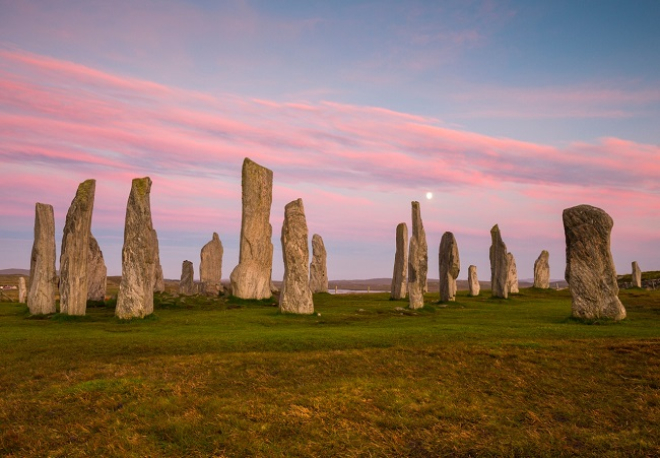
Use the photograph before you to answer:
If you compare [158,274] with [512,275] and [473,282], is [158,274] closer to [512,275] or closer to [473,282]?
[473,282]

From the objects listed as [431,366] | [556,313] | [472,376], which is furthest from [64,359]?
[556,313]

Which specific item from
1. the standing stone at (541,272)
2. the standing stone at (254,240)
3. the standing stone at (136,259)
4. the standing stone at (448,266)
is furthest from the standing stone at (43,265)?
the standing stone at (541,272)

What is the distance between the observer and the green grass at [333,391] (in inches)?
370

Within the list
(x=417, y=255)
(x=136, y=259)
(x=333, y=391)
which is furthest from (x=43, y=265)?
(x=333, y=391)

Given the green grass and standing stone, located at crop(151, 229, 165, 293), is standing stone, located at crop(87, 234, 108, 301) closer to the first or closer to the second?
standing stone, located at crop(151, 229, 165, 293)

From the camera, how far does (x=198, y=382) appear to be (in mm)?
12547

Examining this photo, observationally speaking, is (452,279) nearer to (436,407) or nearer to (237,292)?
(237,292)

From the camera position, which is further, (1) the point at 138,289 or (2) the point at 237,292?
(2) the point at 237,292

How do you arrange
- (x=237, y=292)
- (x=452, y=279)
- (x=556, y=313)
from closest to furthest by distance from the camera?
(x=556, y=313) < (x=237, y=292) < (x=452, y=279)

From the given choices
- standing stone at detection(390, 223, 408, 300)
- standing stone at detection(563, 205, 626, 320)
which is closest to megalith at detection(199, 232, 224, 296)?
standing stone at detection(390, 223, 408, 300)

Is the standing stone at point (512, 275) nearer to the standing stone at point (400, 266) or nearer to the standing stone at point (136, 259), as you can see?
the standing stone at point (400, 266)

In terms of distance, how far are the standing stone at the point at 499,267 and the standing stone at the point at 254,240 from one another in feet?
52.2

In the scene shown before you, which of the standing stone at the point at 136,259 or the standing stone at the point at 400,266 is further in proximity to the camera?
the standing stone at the point at 400,266

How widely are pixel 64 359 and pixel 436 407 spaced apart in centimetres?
1015
